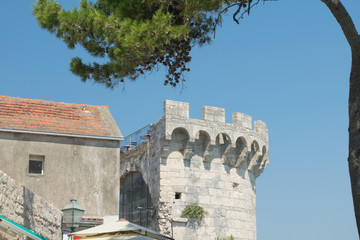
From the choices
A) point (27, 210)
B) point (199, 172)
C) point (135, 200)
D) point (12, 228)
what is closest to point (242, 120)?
point (199, 172)

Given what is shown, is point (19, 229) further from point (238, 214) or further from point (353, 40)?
point (238, 214)

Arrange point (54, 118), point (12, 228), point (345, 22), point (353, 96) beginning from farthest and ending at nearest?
1. point (54, 118)
2. point (12, 228)
3. point (345, 22)
4. point (353, 96)

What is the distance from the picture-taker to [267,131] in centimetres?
2653

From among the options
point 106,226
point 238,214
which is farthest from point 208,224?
point 106,226

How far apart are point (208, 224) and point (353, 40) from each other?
16.7 meters

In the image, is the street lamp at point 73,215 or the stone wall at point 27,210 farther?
the street lamp at point 73,215

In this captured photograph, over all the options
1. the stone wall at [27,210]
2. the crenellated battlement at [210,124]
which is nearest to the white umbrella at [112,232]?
the stone wall at [27,210]

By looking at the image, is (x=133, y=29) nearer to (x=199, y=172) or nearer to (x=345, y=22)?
(x=345, y=22)

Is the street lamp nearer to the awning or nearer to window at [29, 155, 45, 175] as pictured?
the awning

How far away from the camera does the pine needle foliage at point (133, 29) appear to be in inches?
330

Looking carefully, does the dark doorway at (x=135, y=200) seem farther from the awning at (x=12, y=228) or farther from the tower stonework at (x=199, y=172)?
the awning at (x=12, y=228)

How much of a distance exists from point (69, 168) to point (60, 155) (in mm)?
462

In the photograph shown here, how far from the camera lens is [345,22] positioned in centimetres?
709

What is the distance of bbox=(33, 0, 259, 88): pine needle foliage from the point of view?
838 centimetres
